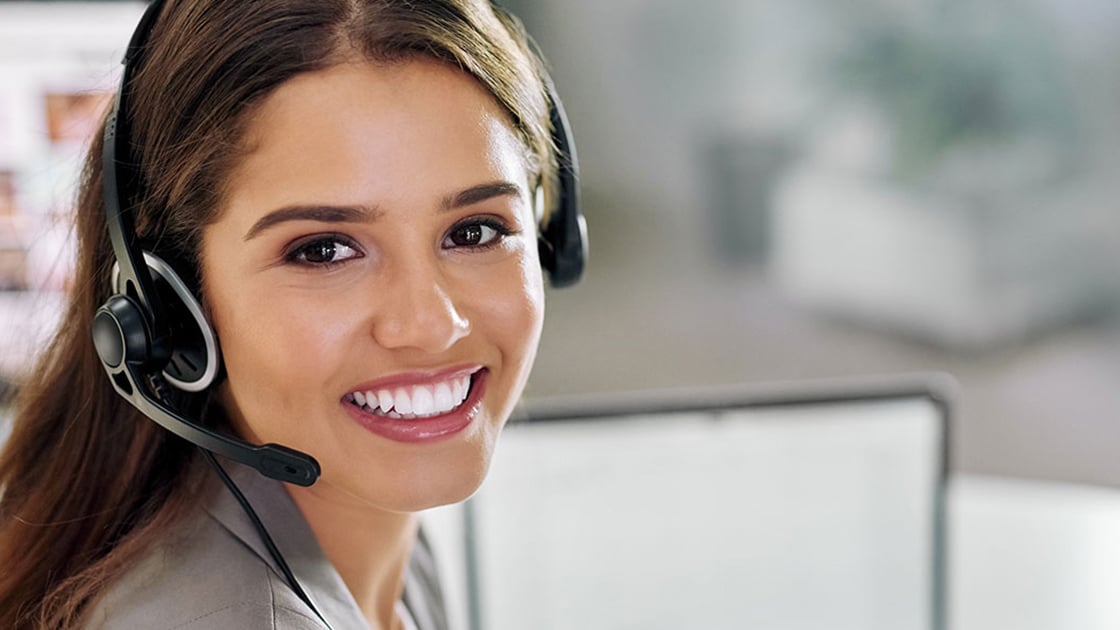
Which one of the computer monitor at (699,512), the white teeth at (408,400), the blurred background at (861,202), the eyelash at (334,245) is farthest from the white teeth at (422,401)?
the blurred background at (861,202)

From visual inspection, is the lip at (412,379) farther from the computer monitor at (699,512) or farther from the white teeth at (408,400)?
the computer monitor at (699,512)

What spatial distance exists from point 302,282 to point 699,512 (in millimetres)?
600

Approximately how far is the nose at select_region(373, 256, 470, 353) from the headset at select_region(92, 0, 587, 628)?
0.10 meters

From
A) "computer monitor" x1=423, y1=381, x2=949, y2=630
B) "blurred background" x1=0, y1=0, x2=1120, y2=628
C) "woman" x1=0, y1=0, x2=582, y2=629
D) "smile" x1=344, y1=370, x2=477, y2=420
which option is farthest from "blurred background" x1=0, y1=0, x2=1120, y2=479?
"smile" x1=344, y1=370, x2=477, y2=420

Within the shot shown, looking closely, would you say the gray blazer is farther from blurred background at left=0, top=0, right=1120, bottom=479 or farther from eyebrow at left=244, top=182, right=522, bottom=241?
blurred background at left=0, top=0, right=1120, bottom=479

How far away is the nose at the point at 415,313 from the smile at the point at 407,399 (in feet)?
0.14

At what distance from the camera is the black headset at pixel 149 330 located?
75 centimetres

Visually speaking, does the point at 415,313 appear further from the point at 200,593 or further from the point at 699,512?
the point at 699,512

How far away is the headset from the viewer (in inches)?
29.6

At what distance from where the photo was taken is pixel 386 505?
31.2 inches

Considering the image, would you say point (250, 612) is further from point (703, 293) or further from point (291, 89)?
point (703, 293)

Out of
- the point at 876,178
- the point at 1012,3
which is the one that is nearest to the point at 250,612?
the point at 876,178

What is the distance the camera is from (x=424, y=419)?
79 cm

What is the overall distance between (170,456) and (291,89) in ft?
1.04
